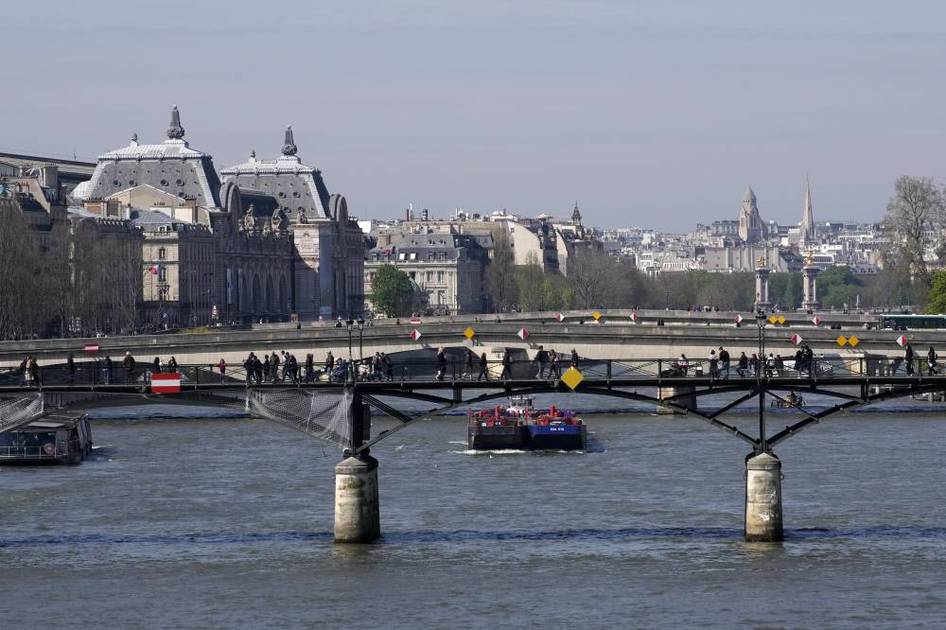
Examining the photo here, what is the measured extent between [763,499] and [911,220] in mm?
101347

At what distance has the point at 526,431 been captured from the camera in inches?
3179

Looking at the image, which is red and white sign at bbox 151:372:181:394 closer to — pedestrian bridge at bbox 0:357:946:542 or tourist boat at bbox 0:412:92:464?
pedestrian bridge at bbox 0:357:946:542

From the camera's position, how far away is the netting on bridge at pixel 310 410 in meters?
51.6

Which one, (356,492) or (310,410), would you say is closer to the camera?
(356,492)

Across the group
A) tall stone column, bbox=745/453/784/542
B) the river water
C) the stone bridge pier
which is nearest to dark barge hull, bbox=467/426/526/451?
the river water

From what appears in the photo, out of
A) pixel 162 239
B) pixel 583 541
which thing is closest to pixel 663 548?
pixel 583 541

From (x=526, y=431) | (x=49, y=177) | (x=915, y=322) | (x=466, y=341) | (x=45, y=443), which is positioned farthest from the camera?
(x=49, y=177)

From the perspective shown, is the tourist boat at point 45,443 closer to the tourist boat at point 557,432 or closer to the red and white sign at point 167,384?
the tourist boat at point 557,432

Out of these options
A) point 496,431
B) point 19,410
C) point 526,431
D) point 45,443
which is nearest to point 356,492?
point 19,410

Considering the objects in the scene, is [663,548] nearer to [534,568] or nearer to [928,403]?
[534,568]

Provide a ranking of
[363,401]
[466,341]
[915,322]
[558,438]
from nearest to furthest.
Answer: [363,401] < [558,438] < [466,341] < [915,322]

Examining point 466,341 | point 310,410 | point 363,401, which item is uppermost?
point 466,341

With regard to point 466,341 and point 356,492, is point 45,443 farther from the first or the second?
point 466,341

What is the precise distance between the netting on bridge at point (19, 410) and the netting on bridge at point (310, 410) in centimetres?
431
